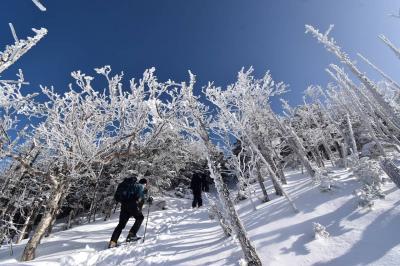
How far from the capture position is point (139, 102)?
35.9 feet

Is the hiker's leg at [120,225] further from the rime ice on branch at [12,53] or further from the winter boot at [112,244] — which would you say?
the rime ice on branch at [12,53]

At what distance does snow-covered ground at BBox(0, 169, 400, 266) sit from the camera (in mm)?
4844

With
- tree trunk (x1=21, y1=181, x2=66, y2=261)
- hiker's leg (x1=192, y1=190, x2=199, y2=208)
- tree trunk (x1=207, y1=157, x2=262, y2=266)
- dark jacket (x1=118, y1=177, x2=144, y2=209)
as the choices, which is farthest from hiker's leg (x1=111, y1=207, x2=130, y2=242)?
Answer: hiker's leg (x1=192, y1=190, x2=199, y2=208)

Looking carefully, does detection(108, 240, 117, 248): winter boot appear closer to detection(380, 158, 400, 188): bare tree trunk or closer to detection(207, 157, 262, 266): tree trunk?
detection(207, 157, 262, 266): tree trunk

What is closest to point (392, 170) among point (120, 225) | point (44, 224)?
point (120, 225)

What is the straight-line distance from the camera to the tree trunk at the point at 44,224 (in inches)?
278

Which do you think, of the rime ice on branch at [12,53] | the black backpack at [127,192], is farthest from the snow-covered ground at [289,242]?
the rime ice on branch at [12,53]

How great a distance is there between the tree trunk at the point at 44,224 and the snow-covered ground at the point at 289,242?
286mm

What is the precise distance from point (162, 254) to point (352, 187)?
5.80 m

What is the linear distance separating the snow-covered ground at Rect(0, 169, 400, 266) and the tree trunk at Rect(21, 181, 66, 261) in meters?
0.29

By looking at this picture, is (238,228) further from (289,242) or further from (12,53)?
(12,53)

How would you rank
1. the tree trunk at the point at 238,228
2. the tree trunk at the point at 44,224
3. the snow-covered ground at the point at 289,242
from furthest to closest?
the tree trunk at the point at 44,224 → the tree trunk at the point at 238,228 → the snow-covered ground at the point at 289,242

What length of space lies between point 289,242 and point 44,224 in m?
6.48

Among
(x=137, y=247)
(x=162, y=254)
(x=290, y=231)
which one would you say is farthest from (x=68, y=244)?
(x=290, y=231)
